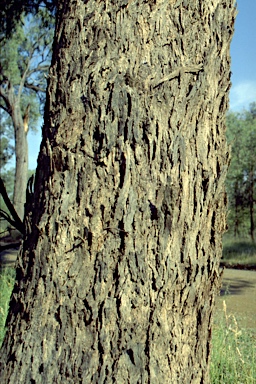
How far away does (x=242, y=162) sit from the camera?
24594mm

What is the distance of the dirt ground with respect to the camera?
21.0ft

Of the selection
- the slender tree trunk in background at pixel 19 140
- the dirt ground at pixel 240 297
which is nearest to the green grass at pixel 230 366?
the dirt ground at pixel 240 297

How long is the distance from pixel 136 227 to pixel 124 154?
0.85 feet

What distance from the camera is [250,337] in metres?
5.21

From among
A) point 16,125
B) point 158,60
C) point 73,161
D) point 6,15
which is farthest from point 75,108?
point 16,125

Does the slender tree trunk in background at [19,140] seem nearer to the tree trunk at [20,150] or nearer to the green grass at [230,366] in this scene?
the tree trunk at [20,150]

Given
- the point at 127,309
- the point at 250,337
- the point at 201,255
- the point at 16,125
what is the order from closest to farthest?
the point at 127,309 < the point at 201,255 < the point at 250,337 < the point at 16,125

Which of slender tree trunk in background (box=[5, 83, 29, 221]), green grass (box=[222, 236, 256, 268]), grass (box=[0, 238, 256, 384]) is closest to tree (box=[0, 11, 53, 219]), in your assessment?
slender tree trunk in background (box=[5, 83, 29, 221])

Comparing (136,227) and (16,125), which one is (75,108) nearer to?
(136,227)

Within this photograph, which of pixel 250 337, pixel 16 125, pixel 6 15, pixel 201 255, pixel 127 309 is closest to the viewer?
pixel 127 309

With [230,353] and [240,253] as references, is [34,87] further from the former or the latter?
[230,353]

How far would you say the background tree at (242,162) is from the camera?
24.6m

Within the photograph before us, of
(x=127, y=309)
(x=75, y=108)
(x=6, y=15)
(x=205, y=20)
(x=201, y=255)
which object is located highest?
(x=6, y=15)

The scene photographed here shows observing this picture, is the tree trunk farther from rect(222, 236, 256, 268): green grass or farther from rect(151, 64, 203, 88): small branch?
rect(151, 64, 203, 88): small branch
